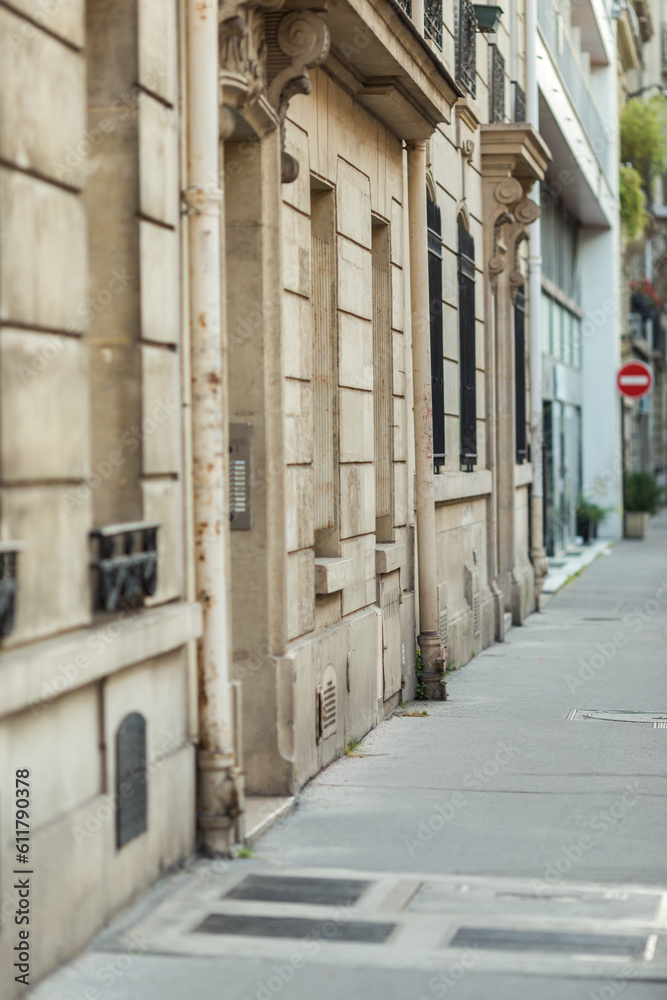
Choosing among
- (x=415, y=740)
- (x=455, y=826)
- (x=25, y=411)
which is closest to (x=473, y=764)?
(x=415, y=740)

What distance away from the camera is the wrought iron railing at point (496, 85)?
15.9m

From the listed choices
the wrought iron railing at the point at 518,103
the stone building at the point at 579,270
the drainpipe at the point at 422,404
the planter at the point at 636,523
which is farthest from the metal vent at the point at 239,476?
the planter at the point at 636,523

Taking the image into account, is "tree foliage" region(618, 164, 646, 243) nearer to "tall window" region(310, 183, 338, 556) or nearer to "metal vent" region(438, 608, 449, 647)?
"metal vent" region(438, 608, 449, 647)

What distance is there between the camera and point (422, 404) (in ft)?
37.2

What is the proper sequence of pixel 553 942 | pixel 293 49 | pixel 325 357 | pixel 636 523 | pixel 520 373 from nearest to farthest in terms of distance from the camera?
pixel 553 942, pixel 293 49, pixel 325 357, pixel 520 373, pixel 636 523

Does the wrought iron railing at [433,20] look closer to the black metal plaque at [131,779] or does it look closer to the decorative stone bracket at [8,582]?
the black metal plaque at [131,779]

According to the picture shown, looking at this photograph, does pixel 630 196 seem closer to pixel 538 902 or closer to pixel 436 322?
pixel 436 322

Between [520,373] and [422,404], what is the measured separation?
6690mm

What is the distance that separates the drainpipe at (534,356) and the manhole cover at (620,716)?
7187 millimetres

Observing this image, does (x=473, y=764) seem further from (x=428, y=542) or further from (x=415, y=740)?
(x=428, y=542)

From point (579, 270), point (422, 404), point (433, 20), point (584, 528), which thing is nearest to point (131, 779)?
point (422, 404)

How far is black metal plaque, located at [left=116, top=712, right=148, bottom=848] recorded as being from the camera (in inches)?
215

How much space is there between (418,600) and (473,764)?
2.97 meters

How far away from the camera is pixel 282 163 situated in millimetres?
7746
